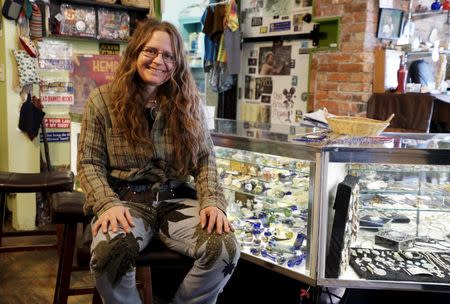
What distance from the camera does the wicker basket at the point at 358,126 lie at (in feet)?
6.23

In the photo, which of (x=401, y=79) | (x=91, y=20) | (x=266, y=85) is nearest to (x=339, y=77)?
(x=401, y=79)

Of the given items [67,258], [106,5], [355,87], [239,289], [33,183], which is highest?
[106,5]

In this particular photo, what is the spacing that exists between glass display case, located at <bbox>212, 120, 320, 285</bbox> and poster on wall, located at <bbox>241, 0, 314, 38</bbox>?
2.37 metres

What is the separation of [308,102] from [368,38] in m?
0.81

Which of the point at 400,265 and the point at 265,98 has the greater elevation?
the point at 265,98

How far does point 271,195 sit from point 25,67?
2.18 meters

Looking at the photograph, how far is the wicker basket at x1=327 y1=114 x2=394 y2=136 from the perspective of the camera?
1898 millimetres

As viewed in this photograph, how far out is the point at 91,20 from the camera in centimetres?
373

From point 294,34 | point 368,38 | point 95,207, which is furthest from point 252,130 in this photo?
point 294,34

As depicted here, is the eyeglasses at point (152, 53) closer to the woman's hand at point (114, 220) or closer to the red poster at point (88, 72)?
the woman's hand at point (114, 220)

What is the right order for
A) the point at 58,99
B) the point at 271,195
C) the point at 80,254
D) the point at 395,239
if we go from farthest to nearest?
the point at 58,99
the point at 271,195
the point at 395,239
the point at 80,254

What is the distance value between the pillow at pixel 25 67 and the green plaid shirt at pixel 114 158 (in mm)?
1852

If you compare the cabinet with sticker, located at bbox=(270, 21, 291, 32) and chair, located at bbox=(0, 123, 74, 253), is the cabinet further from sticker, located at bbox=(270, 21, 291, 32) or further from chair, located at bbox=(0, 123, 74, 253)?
chair, located at bbox=(0, 123, 74, 253)

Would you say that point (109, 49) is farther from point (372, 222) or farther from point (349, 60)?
point (372, 222)
